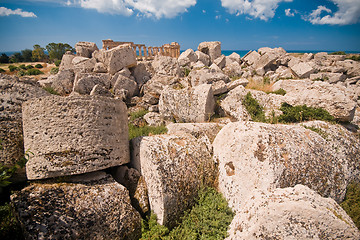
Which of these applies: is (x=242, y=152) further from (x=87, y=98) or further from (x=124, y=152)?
(x=87, y=98)

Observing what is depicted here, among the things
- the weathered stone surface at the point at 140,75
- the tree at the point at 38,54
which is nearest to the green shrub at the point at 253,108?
the weathered stone surface at the point at 140,75

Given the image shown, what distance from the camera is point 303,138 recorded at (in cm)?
409

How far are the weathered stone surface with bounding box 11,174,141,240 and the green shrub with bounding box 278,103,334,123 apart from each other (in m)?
5.65

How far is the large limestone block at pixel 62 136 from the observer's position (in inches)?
124

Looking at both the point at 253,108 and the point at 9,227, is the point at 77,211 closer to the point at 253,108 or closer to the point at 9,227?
the point at 9,227

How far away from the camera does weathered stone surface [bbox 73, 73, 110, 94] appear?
32.5 ft

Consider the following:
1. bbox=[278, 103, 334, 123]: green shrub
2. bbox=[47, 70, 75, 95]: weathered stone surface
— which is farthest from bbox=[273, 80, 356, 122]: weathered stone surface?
bbox=[47, 70, 75, 95]: weathered stone surface

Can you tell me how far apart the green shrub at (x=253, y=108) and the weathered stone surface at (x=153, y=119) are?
395 centimetres

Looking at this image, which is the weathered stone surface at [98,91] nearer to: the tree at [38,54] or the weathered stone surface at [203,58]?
the weathered stone surface at [203,58]

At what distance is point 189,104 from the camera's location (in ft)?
25.1

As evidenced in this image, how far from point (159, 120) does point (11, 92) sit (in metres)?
5.64

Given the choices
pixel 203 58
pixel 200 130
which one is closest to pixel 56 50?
pixel 203 58

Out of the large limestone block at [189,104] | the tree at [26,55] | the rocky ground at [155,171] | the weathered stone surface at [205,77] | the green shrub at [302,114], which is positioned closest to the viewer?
the rocky ground at [155,171]

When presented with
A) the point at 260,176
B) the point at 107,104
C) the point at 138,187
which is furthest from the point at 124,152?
the point at 260,176
